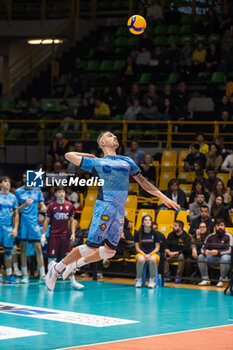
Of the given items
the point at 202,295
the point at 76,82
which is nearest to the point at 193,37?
the point at 76,82

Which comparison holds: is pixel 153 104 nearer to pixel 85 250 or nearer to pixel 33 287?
pixel 33 287

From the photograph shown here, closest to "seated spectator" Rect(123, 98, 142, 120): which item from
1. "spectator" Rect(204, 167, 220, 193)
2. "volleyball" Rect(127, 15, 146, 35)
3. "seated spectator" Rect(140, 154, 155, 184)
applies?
"seated spectator" Rect(140, 154, 155, 184)

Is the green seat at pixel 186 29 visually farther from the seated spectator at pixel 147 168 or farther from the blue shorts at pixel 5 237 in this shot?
the blue shorts at pixel 5 237

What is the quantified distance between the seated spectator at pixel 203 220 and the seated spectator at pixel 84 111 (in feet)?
22.6

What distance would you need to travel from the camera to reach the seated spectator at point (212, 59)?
22328 mm

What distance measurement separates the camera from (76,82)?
24.3 m

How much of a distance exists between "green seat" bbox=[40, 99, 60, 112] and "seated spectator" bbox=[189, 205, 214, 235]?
9.23 metres

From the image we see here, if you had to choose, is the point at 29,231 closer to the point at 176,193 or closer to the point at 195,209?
the point at 176,193

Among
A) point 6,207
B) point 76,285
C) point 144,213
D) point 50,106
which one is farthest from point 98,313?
point 50,106

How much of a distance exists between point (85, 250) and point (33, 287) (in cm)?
718

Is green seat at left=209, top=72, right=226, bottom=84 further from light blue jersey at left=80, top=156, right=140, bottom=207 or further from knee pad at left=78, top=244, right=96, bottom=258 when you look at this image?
knee pad at left=78, top=244, right=96, bottom=258

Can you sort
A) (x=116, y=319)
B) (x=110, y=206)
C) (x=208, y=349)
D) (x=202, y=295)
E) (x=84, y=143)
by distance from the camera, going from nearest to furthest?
(x=110, y=206), (x=208, y=349), (x=116, y=319), (x=202, y=295), (x=84, y=143)

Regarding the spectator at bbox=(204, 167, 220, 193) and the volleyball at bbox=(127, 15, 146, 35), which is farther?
the spectator at bbox=(204, 167, 220, 193)

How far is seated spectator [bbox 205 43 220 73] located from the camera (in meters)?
22.3
